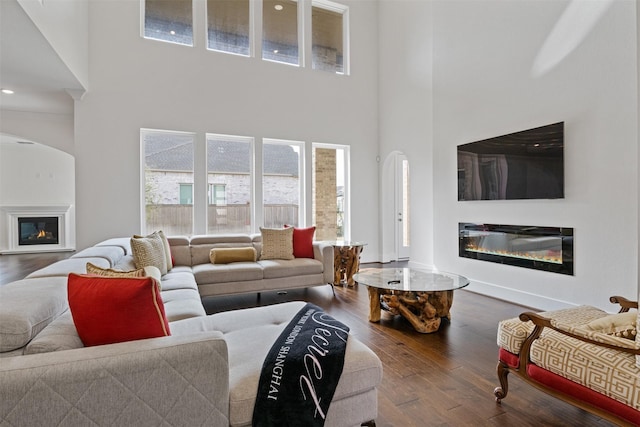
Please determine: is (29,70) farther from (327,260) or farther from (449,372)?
(449,372)

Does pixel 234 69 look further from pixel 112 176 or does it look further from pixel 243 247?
pixel 243 247

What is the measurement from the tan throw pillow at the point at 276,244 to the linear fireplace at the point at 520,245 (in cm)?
242

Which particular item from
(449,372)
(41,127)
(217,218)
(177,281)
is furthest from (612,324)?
(41,127)

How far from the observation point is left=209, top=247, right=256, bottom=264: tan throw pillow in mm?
4117

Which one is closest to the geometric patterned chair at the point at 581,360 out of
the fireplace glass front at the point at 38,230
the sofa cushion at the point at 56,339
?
the sofa cushion at the point at 56,339

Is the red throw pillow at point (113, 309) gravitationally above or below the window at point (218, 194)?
below

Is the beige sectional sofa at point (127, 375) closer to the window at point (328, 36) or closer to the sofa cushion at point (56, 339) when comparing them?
the sofa cushion at point (56, 339)

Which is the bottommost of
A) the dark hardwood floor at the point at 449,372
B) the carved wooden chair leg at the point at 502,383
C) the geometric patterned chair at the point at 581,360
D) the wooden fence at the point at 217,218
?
the dark hardwood floor at the point at 449,372

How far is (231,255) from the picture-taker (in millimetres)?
4172

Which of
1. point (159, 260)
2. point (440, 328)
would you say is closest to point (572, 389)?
point (440, 328)

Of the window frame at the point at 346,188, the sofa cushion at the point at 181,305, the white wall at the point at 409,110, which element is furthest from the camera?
the window frame at the point at 346,188

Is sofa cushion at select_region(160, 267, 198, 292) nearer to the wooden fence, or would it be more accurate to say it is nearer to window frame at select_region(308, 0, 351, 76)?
the wooden fence

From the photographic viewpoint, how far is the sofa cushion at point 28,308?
3.92 feet

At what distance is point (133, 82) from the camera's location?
4973 millimetres
